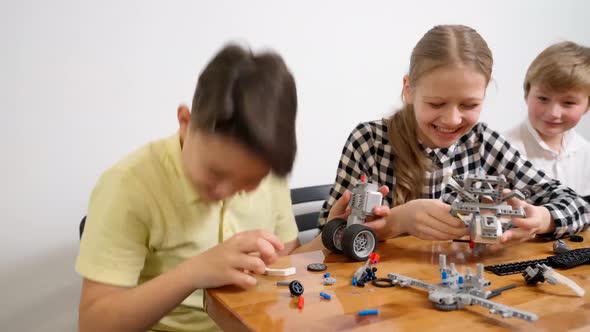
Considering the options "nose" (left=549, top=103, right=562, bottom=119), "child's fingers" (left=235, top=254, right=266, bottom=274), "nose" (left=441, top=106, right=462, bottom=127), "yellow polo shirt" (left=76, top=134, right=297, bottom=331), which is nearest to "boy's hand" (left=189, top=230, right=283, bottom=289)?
"child's fingers" (left=235, top=254, right=266, bottom=274)

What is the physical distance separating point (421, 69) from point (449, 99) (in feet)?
0.34

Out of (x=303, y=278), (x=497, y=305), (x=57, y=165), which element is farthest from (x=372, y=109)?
(x=497, y=305)

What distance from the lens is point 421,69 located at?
1.15 m

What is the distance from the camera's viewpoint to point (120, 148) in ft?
4.74

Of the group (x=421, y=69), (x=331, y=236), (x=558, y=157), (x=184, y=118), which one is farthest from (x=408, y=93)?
(x=558, y=157)

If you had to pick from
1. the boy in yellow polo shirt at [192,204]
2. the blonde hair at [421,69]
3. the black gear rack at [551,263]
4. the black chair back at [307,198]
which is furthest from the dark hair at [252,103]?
the black chair back at [307,198]

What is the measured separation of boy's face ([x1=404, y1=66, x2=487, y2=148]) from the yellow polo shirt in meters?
0.45

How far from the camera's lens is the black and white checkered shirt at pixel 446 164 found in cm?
123

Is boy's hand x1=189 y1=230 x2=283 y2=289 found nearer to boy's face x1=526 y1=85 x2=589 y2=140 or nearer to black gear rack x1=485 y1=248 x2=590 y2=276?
black gear rack x1=485 y1=248 x2=590 y2=276

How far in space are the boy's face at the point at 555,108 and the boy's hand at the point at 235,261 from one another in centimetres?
123

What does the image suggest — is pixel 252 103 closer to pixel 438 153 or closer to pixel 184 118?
pixel 184 118

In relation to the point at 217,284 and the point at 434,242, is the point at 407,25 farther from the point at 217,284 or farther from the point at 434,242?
the point at 217,284

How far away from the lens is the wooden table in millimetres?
635

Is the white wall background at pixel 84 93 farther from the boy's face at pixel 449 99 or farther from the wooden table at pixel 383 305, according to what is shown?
the wooden table at pixel 383 305
